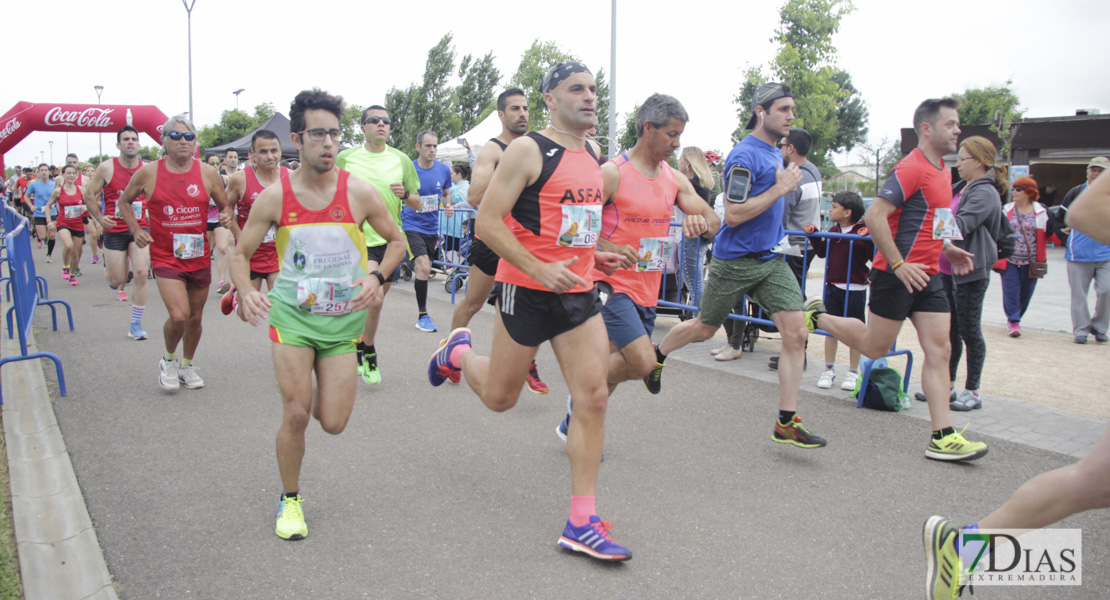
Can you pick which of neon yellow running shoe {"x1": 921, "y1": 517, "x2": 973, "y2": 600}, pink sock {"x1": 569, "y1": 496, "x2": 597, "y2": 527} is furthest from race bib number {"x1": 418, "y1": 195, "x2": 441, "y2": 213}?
neon yellow running shoe {"x1": 921, "y1": 517, "x2": 973, "y2": 600}

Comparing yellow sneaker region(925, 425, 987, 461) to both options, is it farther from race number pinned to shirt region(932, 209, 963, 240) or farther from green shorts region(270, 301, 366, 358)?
green shorts region(270, 301, 366, 358)

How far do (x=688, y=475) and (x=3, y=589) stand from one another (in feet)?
10.2

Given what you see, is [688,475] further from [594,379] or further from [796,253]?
[796,253]

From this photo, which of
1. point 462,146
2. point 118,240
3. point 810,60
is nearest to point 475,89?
A: point 810,60

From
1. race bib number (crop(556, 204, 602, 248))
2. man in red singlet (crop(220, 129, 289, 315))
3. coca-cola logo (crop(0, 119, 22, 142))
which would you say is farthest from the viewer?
coca-cola logo (crop(0, 119, 22, 142))

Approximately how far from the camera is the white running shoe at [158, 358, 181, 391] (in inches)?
234

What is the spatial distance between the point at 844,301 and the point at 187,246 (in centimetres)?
541

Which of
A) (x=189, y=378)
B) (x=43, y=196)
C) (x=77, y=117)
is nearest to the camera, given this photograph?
(x=189, y=378)

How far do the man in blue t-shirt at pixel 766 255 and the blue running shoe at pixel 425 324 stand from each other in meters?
4.26

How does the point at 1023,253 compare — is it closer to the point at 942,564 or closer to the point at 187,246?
the point at 942,564

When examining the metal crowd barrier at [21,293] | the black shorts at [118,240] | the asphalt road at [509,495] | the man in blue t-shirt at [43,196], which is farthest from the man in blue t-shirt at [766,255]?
the man in blue t-shirt at [43,196]

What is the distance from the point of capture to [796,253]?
22.2 feet

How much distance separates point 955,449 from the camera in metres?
4.41

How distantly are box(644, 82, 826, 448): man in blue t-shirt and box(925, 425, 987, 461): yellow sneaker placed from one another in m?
0.72
